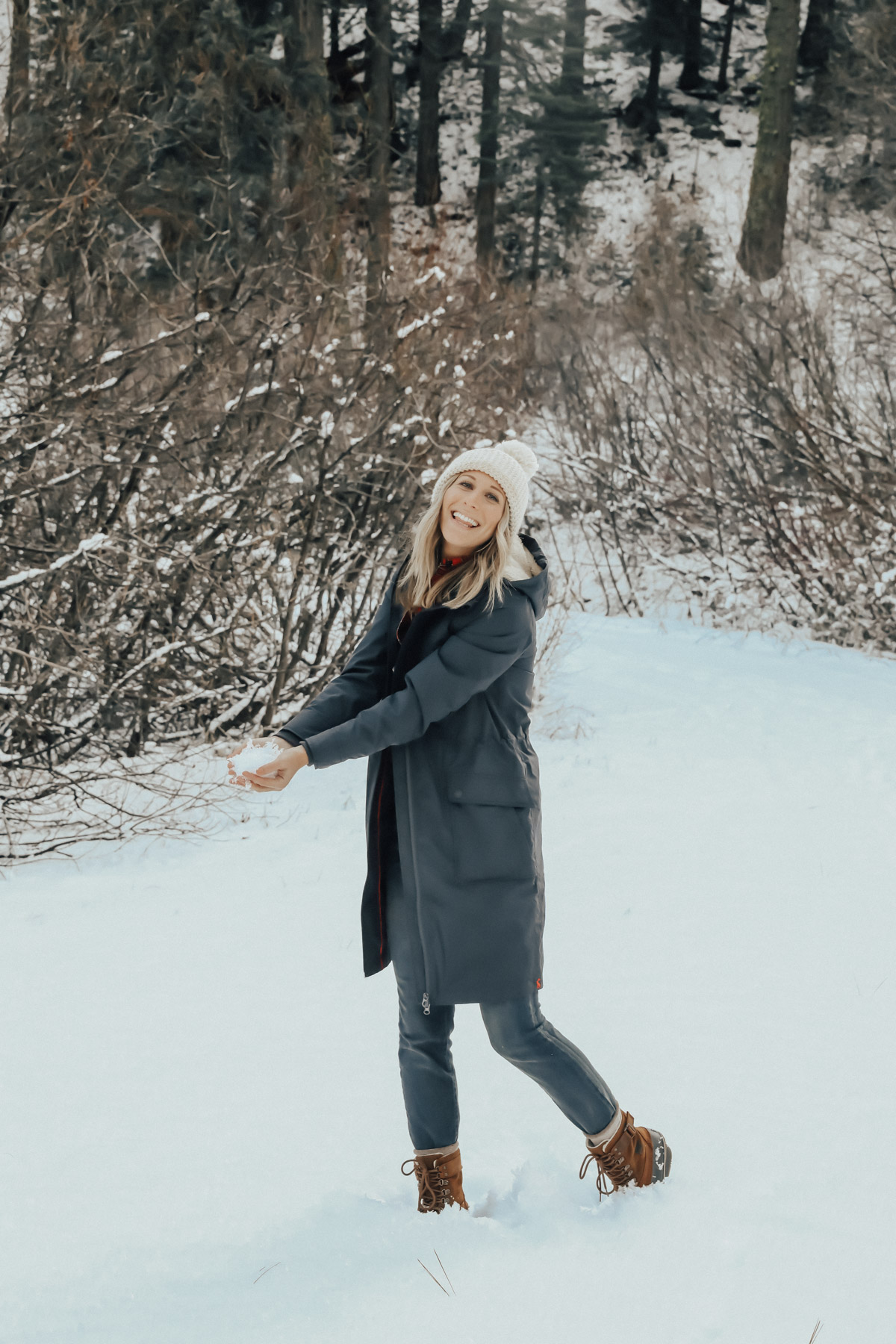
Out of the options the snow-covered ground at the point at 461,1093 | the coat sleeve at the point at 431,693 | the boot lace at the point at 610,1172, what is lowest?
the snow-covered ground at the point at 461,1093

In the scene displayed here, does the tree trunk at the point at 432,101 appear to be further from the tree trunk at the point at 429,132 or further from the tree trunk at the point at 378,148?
the tree trunk at the point at 378,148

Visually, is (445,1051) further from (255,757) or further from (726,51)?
(726,51)

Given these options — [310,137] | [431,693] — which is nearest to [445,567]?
[431,693]

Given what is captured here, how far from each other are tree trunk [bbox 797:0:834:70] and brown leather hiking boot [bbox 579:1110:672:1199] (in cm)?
2502

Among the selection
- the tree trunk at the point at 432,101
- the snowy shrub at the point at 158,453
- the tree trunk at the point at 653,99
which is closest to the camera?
the snowy shrub at the point at 158,453

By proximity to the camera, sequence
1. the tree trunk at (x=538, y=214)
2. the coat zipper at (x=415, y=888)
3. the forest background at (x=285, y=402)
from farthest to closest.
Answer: the tree trunk at (x=538, y=214) → the forest background at (x=285, y=402) → the coat zipper at (x=415, y=888)

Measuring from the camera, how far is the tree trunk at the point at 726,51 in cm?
2452

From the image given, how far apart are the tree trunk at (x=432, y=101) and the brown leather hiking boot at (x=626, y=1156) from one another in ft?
73.4

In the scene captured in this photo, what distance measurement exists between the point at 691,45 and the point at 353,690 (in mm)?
26694

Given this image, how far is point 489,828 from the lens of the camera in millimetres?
2225

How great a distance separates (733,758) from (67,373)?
12.9 ft

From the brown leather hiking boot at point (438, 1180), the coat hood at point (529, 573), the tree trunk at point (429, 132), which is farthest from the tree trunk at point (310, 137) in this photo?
the tree trunk at point (429, 132)

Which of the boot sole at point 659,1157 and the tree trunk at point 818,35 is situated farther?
the tree trunk at point 818,35

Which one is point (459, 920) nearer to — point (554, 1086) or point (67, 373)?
point (554, 1086)
